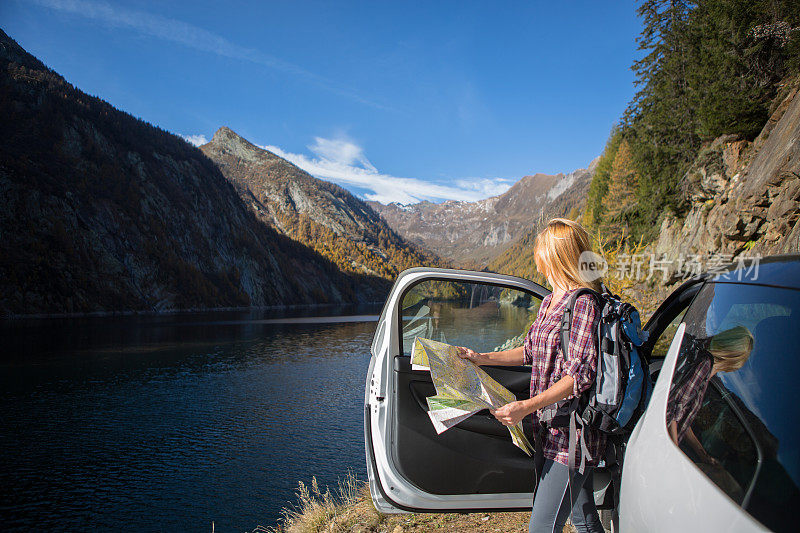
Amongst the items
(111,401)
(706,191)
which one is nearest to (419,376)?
Result: (706,191)

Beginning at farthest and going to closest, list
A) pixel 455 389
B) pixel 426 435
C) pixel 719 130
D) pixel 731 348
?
pixel 719 130 < pixel 426 435 < pixel 455 389 < pixel 731 348

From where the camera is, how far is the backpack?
73.0 inches

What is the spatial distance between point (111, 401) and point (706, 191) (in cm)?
2988

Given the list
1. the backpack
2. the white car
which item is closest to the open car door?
the white car

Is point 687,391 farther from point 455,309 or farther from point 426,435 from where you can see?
point 455,309

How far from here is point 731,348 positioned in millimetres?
1577

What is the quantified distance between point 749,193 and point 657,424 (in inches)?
601

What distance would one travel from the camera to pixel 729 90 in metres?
18.6

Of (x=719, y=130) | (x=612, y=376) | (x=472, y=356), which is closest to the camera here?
(x=612, y=376)

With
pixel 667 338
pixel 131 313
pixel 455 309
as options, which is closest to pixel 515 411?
pixel 455 309

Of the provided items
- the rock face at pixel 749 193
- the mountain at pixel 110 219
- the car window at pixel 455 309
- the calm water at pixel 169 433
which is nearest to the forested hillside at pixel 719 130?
the rock face at pixel 749 193

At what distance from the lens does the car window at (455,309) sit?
3.23 metres

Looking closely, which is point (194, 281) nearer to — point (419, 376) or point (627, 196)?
point (627, 196)

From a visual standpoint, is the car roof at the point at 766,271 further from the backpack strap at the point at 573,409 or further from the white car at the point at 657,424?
the backpack strap at the point at 573,409
